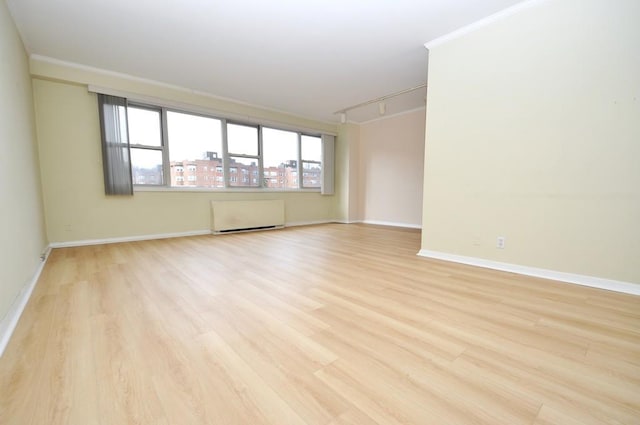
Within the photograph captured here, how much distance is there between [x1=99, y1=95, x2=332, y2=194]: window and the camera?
12.8ft

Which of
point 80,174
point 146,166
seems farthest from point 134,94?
point 80,174

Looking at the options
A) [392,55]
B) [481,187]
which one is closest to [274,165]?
[392,55]

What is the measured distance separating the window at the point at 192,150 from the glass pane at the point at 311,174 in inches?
1.6

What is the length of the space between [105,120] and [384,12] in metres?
4.08

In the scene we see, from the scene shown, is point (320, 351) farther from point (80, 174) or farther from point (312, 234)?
point (80, 174)

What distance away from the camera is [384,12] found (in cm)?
257

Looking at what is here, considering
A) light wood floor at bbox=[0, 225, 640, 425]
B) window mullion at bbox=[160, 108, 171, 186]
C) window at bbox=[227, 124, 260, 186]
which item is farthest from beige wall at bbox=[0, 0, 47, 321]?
→ window at bbox=[227, 124, 260, 186]

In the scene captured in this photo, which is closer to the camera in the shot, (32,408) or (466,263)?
(32,408)

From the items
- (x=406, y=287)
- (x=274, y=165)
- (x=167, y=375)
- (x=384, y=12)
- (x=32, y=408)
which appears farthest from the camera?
(x=274, y=165)

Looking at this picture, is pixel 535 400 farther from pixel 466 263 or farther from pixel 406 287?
pixel 466 263

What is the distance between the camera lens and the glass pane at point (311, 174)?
6.54m

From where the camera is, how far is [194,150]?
4.73 meters

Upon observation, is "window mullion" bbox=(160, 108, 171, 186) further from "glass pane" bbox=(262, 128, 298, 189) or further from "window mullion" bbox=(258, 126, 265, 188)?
"glass pane" bbox=(262, 128, 298, 189)

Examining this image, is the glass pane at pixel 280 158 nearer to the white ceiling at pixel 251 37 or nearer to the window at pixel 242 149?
the window at pixel 242 149
